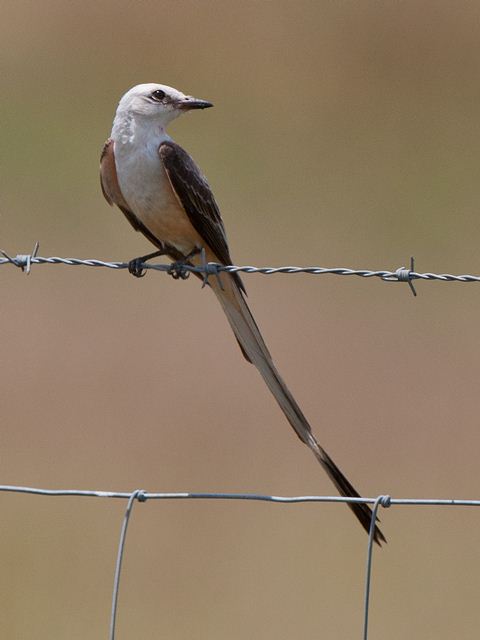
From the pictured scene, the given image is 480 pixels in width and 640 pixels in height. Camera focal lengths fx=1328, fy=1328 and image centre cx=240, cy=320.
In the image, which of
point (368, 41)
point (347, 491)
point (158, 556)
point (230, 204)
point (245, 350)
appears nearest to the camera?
point (347, 491)

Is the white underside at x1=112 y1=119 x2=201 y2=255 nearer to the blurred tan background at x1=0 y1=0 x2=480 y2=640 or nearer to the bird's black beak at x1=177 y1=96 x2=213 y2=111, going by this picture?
the bird's black beak at x1=177 y1=96 x2=213 y2=111

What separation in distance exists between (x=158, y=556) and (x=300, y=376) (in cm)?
255

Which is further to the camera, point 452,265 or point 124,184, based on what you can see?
point 452,265

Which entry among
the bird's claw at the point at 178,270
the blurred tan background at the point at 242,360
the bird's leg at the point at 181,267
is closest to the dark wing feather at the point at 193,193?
the bird's leg at the point at 181,267

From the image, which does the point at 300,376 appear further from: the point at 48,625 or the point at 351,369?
the point at 48,625

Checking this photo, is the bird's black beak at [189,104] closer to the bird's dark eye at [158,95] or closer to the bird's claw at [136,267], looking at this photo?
the bird's dark eye at [158,95]

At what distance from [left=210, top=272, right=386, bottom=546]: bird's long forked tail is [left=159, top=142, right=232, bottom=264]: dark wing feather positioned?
0.19 metres

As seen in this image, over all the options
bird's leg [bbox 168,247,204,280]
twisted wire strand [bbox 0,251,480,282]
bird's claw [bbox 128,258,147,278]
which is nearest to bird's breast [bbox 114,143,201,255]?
bird's leg [bbox 168,247,204,280]

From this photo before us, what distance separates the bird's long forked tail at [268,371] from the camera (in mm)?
4574

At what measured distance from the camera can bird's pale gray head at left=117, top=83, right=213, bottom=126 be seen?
221 inches

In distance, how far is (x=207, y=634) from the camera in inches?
295

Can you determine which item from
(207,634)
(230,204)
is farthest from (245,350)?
(230,204)

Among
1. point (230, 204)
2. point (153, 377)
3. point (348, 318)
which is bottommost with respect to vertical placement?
point (153, 377)

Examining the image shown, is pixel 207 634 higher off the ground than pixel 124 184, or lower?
lower
